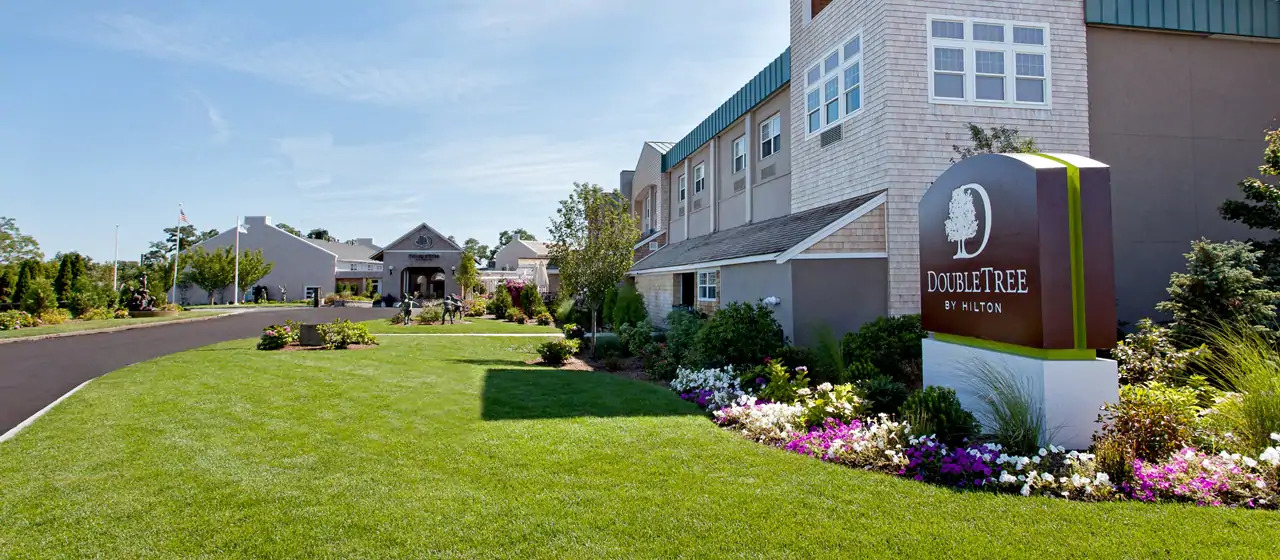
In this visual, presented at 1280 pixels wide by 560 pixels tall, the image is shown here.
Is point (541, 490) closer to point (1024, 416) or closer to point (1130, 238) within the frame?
point (1024, 416)

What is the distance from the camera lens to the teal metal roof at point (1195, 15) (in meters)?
12.4

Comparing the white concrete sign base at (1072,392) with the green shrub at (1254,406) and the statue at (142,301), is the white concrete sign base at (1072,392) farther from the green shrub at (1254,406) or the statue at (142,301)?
the statue at (142,301)

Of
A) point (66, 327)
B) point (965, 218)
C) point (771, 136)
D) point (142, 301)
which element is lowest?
point (66, 327)

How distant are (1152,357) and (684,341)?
7.42 metres

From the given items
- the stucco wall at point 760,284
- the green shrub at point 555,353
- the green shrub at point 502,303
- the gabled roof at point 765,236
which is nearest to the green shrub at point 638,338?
the green shrub at point 555,353

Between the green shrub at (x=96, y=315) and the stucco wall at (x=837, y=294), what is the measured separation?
30533 millimetres

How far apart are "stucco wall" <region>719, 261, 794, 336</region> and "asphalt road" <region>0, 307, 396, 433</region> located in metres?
11.4

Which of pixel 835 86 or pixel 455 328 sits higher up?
pixel 835 86

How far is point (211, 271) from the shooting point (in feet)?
150

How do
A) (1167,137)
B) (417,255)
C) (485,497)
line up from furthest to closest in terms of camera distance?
(417,255), (1167,137), (485,497)

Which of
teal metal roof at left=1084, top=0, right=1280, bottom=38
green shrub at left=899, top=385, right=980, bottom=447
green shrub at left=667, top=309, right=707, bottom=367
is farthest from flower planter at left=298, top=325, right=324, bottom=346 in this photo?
teal metal roof at left=1084, top=0, right=1280, bottom=38

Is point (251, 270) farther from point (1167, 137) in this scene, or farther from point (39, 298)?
point (1167, 137)

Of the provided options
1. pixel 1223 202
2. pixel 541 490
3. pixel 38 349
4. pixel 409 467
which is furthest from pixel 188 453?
pixel 1223 202

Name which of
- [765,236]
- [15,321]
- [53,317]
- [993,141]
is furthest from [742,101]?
[53,317]
